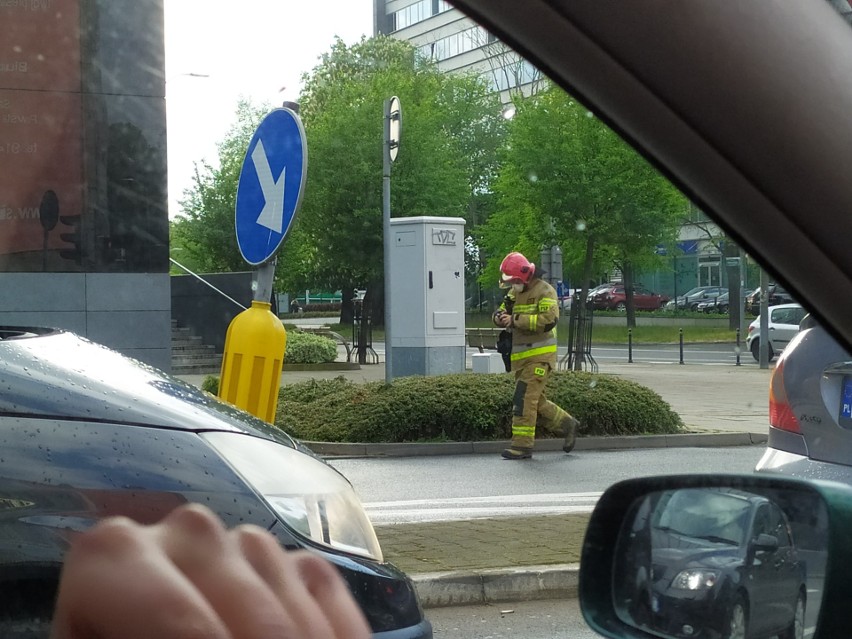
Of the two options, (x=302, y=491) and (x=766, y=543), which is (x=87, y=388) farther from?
(x=766, y=543)

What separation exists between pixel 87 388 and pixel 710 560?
3.09 feet

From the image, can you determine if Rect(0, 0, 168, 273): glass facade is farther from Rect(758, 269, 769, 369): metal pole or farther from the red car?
Rect(758, 269, 769, 369): metal pole

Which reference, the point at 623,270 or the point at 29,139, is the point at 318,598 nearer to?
the point at 623,270

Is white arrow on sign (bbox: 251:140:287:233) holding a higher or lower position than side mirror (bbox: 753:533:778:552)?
higher

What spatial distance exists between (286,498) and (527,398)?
23.4 feet

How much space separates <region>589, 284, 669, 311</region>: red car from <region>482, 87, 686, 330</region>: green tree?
3 centimetres

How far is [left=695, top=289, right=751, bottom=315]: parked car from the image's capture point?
3.53 ft

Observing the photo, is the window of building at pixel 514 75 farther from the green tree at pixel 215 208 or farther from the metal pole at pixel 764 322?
the green tree at pixel 215 208

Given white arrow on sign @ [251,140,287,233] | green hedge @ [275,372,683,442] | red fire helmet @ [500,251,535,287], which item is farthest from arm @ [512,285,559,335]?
red fire helmet @ [500,251,535,287]

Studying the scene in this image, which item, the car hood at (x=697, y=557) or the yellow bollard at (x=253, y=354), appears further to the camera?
the yellow bollard at (x=253, y=354)

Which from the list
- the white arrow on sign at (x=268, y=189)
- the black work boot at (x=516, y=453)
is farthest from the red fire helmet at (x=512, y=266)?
the black work boot at (x=516, y=453)

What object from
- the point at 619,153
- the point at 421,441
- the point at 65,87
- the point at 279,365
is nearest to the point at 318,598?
the point at 619,153

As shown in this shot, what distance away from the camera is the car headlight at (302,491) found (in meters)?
1.62

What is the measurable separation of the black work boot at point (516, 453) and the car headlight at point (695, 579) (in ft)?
22.6
